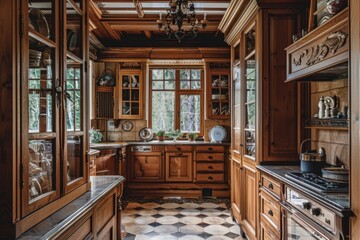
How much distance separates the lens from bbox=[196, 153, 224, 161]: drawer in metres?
5.48

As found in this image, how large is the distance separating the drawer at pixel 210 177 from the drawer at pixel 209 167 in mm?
73

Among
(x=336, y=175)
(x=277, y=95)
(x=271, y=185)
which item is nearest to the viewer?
(x=336, y=175)

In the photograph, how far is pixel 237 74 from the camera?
13.4 feet

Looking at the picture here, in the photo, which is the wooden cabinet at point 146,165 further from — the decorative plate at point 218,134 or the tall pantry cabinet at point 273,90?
the tall pantry cabinet at point 273,90

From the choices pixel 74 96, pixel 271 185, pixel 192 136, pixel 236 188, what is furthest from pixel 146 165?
pixel 74 96

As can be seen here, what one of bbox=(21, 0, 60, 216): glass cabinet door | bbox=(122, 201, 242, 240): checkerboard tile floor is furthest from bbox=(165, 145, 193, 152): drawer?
bbox=(21, 0, 60, 216): glass cabinet door

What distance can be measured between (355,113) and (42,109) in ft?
4.57

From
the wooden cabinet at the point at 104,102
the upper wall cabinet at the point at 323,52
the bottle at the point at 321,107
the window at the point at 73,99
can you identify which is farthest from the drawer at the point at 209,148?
the window at the point at 73,99

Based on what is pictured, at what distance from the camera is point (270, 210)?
8.46 ft

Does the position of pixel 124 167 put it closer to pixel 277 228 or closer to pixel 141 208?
pixel 141 208

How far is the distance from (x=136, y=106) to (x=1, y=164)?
192 inches

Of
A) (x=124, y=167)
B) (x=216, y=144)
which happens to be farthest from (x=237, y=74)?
(x=124, y=167)

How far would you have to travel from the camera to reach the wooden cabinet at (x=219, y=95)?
5871 mm

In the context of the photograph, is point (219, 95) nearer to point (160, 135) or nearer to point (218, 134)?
point (218, 134)
